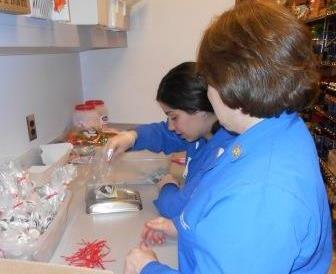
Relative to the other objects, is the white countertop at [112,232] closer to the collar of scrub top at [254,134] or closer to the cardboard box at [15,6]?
the collar of scrub top at [254,134]

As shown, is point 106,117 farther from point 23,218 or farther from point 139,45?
point 23,218

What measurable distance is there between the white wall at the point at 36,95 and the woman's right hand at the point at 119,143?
0.38m

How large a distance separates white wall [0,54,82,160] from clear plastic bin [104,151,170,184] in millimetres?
396

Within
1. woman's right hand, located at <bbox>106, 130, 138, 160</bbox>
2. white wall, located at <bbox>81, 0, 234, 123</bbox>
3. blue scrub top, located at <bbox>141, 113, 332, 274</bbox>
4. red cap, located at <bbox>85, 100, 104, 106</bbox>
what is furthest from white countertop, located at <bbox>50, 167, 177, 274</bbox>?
white wall, located at <bbox>81, 0, 234, 123</bbox>

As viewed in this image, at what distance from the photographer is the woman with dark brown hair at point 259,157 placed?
1.63ft

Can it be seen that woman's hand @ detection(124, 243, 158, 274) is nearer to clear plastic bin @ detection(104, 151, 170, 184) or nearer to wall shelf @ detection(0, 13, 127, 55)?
wall shelf @ detection(0, 13, 127, 55)

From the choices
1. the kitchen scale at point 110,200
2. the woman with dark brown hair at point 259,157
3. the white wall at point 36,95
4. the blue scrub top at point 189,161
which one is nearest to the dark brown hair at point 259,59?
the woman with dark brown hair at point 259,157

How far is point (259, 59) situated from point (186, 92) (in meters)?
0.53

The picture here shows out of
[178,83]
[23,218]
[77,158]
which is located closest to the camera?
[23,218]

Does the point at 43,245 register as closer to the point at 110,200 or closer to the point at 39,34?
the point at 110,200

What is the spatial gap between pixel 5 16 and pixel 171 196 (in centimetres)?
69

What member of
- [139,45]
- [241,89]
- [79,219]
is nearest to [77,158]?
[79,219]

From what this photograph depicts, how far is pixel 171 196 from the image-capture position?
1091 mm

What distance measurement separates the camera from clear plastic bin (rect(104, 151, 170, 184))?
140 cm
